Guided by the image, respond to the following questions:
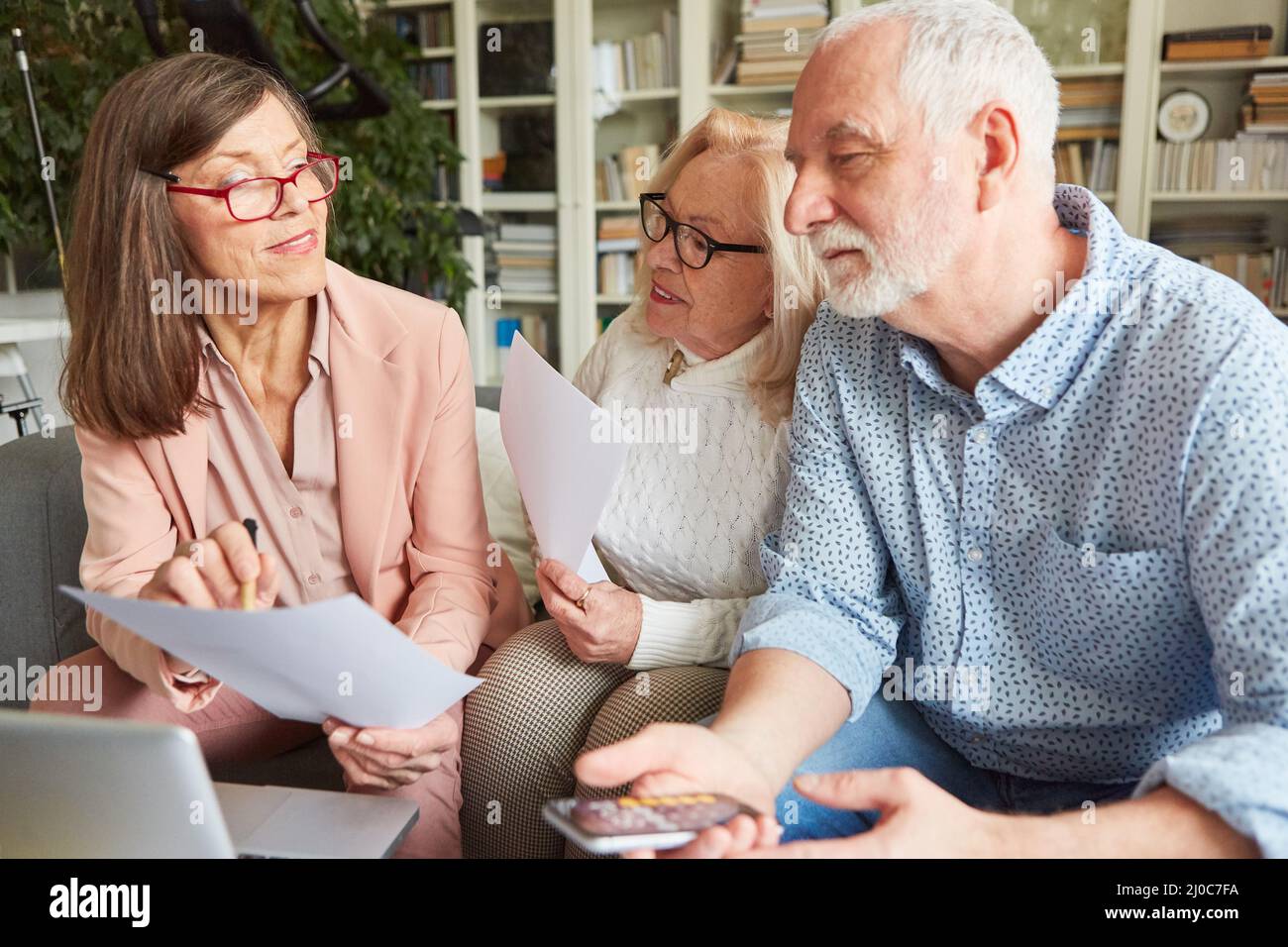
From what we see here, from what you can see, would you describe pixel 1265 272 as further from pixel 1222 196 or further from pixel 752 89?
pixel 752 89

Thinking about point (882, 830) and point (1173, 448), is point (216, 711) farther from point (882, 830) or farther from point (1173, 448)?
point (1173, 448)

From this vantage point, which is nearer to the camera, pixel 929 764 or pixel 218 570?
pixel 218 570

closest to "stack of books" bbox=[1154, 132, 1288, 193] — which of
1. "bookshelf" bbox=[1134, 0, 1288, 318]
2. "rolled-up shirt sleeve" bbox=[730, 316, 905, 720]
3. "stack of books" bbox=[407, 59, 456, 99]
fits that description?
"bookshelf" bbox=[1134, 0, 1288, 318]

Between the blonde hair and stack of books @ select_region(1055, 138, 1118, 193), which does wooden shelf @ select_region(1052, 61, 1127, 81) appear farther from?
the blonde hair

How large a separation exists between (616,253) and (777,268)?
3.07 meters

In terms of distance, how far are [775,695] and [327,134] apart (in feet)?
10.2

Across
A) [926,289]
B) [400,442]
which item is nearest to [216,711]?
Result: [400,442]

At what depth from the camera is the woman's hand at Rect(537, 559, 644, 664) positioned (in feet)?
4.23

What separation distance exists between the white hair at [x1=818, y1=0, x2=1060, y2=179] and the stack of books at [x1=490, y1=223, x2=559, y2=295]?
3487 millimetres

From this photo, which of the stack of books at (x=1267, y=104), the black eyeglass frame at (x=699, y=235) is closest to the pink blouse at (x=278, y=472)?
the black eyeglass frame at (x=699, y=235)

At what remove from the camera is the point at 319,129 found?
11.5 feet

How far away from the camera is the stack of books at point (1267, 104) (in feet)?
11.8

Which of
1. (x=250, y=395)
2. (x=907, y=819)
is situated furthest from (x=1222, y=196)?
(x=907, y=819)

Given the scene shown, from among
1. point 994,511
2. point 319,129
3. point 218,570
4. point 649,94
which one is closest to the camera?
point 218,570
